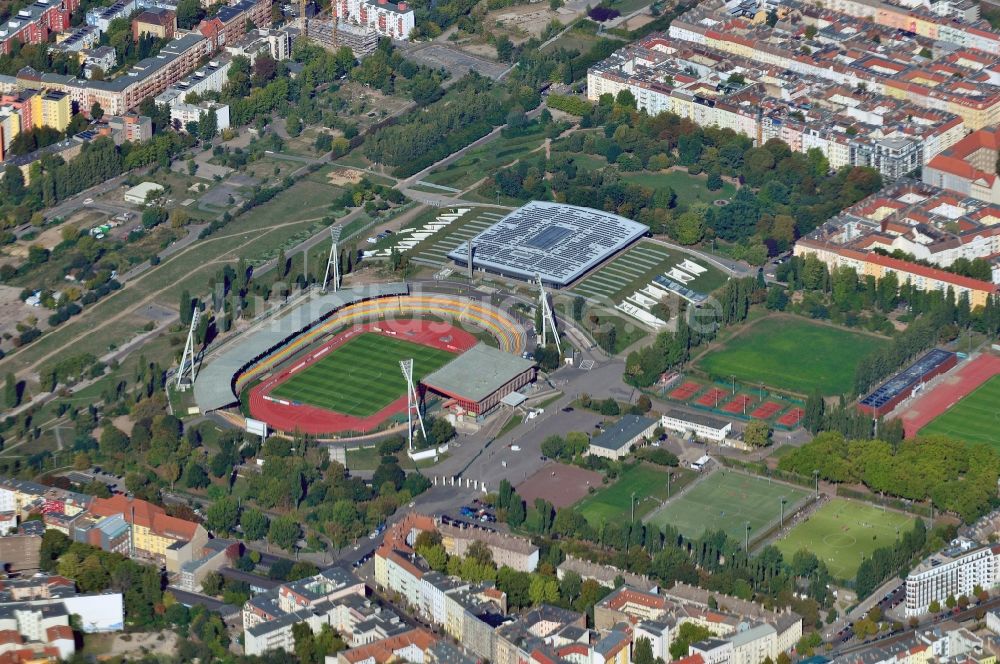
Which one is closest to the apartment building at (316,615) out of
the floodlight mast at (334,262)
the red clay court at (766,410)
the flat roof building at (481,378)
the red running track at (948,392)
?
the flat roof building at (481,378)

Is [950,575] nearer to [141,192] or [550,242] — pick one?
[550,242]

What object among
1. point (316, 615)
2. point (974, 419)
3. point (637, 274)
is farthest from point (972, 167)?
point (316, 615)

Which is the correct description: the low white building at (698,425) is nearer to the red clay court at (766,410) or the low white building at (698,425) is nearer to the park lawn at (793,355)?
the red clay court at (766,410)

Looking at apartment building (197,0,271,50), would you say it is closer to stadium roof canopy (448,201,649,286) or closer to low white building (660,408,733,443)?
stadium roof canopy (448,201,649,286)

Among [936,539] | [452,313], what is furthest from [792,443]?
[452,313]

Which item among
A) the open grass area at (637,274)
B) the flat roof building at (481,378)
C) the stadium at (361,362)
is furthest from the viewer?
the open grass area at (637,274)
